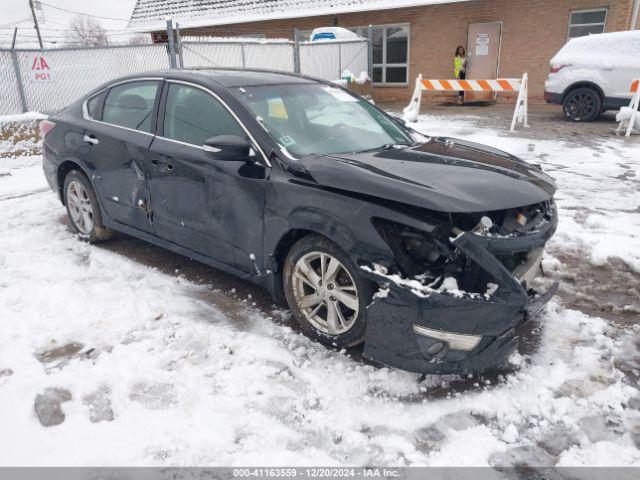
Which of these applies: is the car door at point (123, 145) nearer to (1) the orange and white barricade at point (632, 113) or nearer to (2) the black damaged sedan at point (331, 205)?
(2) the black damaged sedan at point (331, 205)

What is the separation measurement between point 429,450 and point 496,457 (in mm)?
303

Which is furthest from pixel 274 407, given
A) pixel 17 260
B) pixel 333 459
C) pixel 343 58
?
pixel 343 58

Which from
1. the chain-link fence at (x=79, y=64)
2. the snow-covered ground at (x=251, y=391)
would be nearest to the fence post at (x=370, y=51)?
the chain-link fence at (x=79, y=64)

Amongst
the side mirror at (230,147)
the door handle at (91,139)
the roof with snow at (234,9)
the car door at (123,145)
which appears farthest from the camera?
the roof with snow at (234,9)

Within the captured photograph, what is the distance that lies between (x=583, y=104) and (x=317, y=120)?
10.2 meters

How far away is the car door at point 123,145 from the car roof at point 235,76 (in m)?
0.22

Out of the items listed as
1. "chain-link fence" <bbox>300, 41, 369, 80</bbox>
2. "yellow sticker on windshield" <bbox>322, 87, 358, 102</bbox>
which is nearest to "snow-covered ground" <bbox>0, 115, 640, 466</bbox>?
"yellow sticker on windshield" <bbox>322, 87, 358, 102</bbox>

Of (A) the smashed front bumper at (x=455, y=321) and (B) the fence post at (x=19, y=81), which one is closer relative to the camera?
(A) the smashed front bumper at (x=455, y=321)

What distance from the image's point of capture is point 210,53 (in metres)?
11.8

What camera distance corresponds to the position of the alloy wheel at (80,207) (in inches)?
186

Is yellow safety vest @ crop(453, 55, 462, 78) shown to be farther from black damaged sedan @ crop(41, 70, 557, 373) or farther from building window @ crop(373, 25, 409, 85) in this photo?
Answer: black damaged sedan @ crop(41, 70, 557, 373)

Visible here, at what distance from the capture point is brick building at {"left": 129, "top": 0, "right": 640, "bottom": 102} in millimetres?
14336

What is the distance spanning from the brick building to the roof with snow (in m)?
0.04

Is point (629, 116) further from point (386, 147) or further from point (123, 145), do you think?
point (123, 145)
